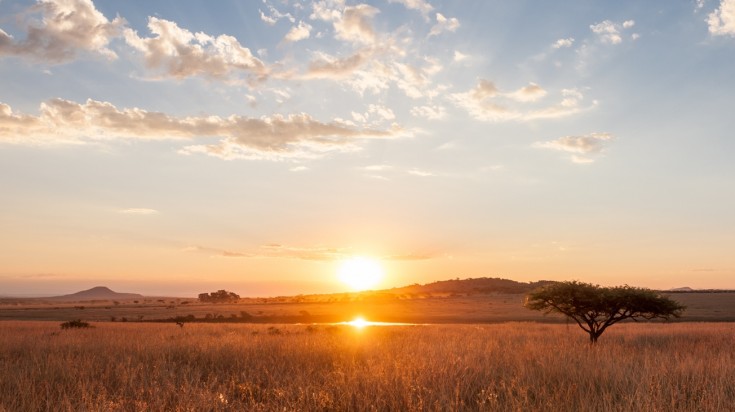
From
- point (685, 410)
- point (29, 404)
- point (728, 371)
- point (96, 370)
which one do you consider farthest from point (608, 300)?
point (29, 404)

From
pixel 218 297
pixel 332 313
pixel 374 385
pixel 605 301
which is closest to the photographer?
pixel 374 385

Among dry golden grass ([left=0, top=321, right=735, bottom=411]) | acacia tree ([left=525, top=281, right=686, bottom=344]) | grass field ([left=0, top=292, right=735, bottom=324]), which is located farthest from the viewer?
grass field ([left=0, top=292, right=735, bottom=324])

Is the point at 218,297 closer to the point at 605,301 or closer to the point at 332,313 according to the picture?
the point at 332,313

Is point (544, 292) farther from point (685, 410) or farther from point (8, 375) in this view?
A: point (8, 375)

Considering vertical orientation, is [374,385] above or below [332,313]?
above

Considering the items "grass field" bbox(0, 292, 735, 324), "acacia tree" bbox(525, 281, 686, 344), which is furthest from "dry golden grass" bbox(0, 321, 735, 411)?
"grass field" bbox(0, 292, 735, 324)

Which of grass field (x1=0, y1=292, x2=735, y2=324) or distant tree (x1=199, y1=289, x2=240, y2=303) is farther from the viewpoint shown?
distant tree (x1=199, y1=289, x2=240, y2=303)

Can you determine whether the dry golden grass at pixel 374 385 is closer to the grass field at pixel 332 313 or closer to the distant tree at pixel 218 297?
the grass field at pixel 332 313

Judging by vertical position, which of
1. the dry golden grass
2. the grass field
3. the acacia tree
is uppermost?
the acacia tree

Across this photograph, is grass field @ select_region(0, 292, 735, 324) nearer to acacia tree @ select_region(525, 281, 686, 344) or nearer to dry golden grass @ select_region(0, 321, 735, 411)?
acacia tree @ select_region(525, 281, 686, 344)

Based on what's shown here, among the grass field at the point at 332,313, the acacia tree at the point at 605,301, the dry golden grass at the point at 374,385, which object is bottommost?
the grass field at the point at 332,313

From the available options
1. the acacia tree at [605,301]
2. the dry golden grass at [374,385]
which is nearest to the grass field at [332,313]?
the acacia tree at [605,301]

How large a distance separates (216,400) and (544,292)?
25.9 m

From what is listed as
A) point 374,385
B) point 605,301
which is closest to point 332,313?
point 605,301
